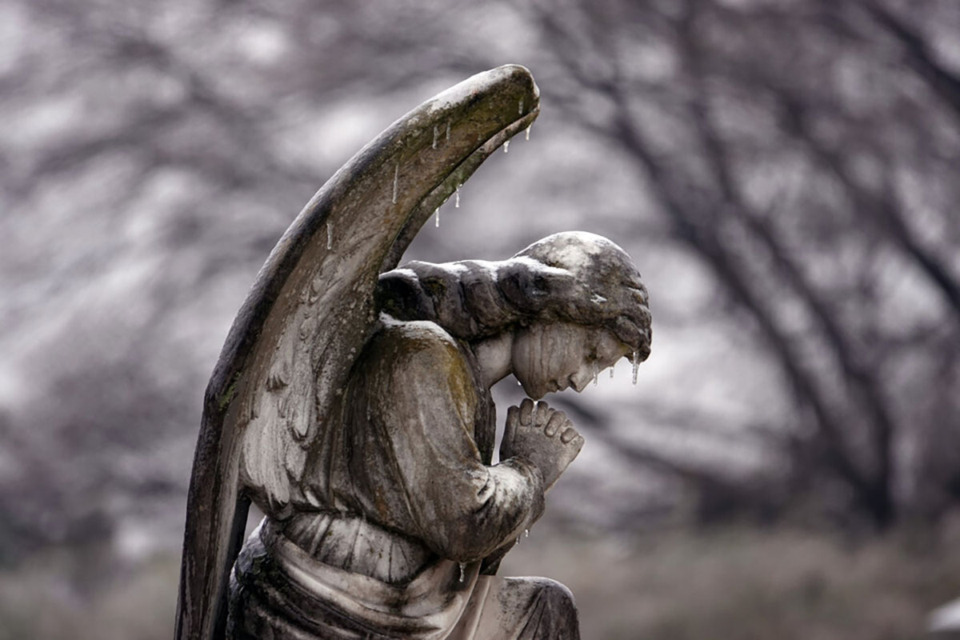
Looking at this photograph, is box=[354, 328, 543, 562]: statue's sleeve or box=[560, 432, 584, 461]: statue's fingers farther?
box=[560, 432, 584, 461]: statue's fingers

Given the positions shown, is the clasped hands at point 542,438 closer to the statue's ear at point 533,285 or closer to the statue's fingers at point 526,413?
the statue's fingers at point 526,413

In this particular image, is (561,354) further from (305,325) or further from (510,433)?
(305,325)

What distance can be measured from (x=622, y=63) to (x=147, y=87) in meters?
2.42

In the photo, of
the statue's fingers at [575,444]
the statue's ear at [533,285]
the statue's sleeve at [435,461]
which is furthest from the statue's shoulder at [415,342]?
the statue's fingers at [575,444]

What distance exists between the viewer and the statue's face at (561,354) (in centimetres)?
257

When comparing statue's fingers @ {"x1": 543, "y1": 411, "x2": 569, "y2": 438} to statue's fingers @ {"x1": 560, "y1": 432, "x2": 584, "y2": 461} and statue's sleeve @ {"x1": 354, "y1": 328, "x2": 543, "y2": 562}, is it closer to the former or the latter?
statue's fingers @ {"x1": 560, "y1": 432, "x2": 584, "y2": 461}

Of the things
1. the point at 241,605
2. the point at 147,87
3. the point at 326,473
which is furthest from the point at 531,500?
the point at 147,87

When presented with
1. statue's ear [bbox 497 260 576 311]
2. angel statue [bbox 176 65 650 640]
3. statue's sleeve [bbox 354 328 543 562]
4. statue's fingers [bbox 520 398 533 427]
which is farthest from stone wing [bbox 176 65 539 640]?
statue's fingers [bbox 520 398 533 427]

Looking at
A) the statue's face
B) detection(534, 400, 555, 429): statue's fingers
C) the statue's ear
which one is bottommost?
detection(534, 400, 555, 429): statue's fingers

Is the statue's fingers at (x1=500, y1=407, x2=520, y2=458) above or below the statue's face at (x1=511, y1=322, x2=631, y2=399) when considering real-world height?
below

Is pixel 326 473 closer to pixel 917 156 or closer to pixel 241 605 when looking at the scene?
pixel 241 605

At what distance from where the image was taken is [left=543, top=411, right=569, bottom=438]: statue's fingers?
2.62 m

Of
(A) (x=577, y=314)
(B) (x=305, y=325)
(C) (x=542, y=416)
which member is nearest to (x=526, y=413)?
(C) (x=542, y=416)

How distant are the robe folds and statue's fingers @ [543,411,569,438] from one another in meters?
0.11
